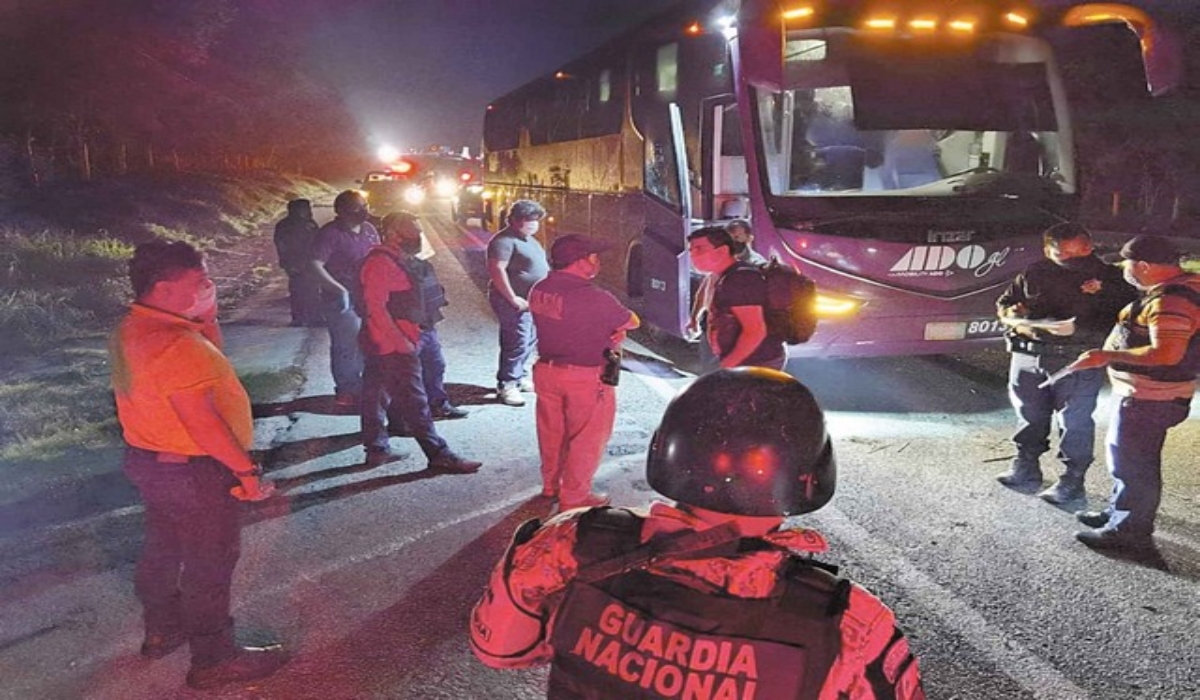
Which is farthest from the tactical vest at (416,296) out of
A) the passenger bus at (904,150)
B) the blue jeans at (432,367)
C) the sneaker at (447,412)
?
the passenger bus at (904,150)

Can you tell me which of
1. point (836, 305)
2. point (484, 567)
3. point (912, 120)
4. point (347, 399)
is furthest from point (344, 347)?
point (912, 120)

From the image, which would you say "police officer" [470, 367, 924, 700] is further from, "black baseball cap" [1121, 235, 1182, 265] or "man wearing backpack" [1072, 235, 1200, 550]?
"black baseball cap" [1121, 235, 1182, 265]

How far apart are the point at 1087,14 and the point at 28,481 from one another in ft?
26.8

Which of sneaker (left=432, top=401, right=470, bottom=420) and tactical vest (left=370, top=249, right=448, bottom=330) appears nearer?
tactical vest (left=370, top=249, right=448, bottom=330)

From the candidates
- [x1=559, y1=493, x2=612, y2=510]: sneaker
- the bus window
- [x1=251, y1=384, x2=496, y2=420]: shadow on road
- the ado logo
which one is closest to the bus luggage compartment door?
the bus window

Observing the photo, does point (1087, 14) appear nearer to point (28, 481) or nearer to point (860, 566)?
point (860, 566)

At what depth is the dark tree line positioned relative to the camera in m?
23.8

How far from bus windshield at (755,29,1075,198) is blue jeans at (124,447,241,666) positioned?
16.4 ft

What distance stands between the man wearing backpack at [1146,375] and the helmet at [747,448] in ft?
10.9

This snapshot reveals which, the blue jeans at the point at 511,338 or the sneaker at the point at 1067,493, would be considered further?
the blue jeans at the point at 511,338

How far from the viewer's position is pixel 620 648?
4.39 feet

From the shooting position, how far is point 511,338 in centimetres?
724

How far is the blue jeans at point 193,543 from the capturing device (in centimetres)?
310

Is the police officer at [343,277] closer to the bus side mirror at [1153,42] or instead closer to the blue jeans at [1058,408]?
the blue jeans at [1058,408]
